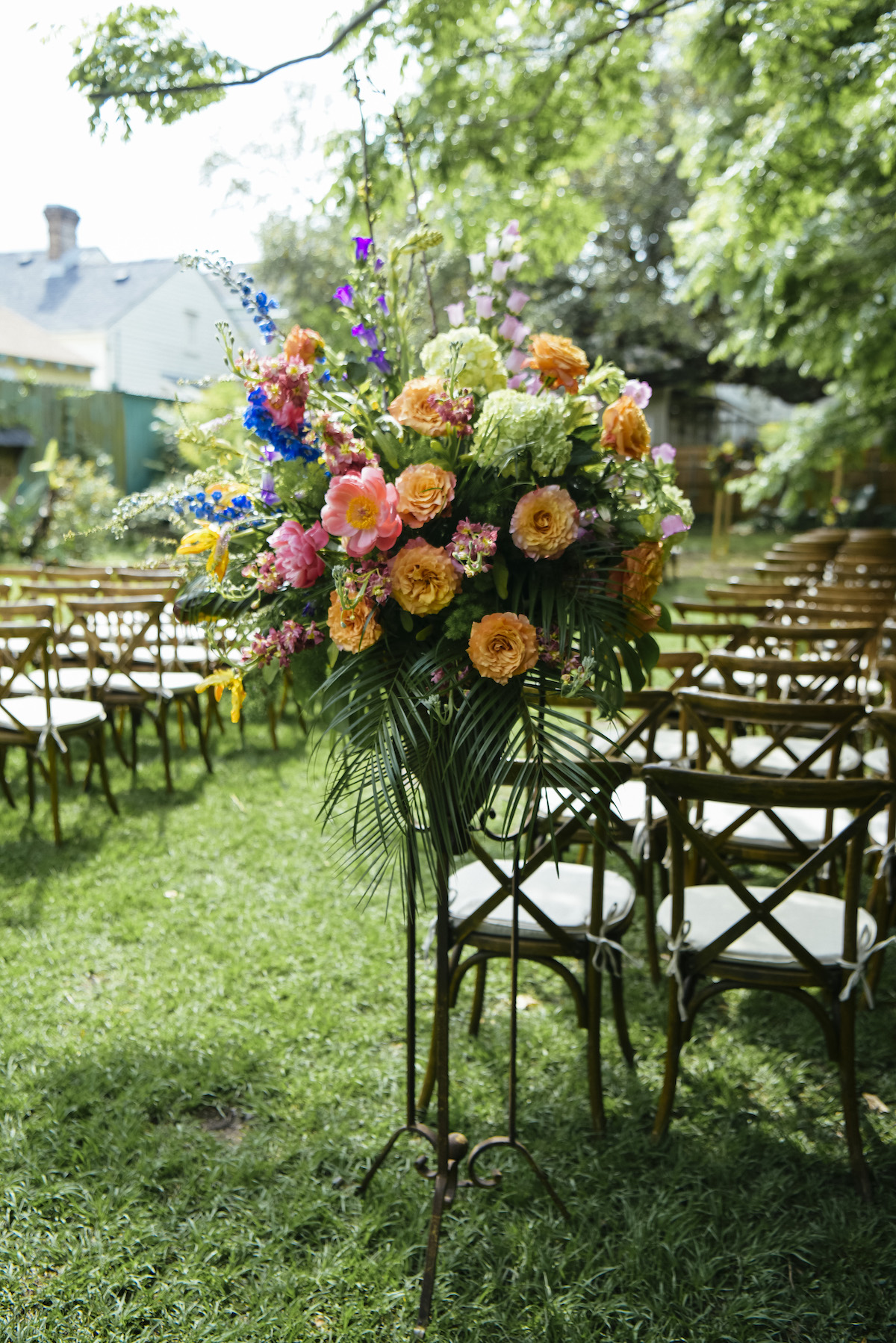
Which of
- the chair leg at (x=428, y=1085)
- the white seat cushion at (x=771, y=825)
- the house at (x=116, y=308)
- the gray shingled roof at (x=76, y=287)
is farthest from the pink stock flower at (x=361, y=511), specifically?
the gray shingled roof at (x=76, y=287)

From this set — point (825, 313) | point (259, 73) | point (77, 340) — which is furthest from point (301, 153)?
point (259, 73)

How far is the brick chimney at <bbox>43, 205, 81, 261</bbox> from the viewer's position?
27688 millimetres

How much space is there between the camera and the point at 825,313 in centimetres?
797

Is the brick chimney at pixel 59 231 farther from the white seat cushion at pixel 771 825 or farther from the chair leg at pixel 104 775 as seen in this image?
the white seat cushion at pixel 771 825

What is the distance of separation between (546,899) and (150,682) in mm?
3355

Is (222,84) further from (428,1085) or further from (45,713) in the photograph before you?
(428,1085)

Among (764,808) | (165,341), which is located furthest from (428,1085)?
(165,341)

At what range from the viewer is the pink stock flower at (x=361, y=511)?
5.41 ft

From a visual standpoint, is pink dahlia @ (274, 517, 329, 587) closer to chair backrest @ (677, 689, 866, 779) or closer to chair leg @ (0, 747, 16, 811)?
chair backrest @ (677, 689, 866, 779)

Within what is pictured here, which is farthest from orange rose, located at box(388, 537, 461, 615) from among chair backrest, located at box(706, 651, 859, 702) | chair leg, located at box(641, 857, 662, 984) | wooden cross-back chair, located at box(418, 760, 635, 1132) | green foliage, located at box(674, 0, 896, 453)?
green foliage, located at box(674, 0, 896, 453)

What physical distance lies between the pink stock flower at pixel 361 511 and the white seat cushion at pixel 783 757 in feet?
7.74

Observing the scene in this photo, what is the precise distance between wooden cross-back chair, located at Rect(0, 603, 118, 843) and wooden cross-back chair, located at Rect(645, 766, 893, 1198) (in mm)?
2933

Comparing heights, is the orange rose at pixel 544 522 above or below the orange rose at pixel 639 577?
above

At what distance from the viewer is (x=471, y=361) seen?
1799mm
